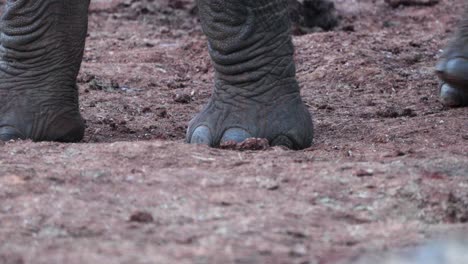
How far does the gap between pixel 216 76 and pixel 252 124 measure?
0.80ft

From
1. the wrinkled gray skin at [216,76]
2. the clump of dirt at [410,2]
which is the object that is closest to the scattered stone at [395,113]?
the wrinkled gray skin at [216,76]

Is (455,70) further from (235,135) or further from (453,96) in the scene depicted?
(235,135)

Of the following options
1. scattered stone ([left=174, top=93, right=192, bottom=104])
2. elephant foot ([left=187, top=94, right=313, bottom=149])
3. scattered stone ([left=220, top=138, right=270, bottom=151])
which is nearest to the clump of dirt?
scattered stone ([left=174, top=93, right=192, bottom=104])

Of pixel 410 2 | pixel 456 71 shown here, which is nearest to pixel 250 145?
pixel 456 71

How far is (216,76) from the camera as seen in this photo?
3574 mm

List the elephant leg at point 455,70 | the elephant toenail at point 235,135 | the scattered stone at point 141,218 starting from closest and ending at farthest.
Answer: the scattered stone at point 141,218 < the elephant toenail at point 235,135 < the elephant leg at point 455,70

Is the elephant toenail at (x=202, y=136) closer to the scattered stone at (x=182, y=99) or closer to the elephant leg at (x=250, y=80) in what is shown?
the elephant leg at (x=250, y=80)

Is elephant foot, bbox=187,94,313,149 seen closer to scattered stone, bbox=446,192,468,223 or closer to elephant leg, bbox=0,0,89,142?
elephant leg, bbox=0,0,89,142

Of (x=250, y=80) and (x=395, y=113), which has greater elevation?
(x=250, y=80)

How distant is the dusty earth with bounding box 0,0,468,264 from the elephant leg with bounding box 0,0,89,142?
0.62ft

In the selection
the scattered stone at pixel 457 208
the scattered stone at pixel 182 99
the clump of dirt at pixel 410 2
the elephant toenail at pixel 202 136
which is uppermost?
the scattered stone at pixel 457 208

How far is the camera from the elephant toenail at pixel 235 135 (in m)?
3.35

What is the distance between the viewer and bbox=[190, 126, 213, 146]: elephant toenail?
3369 mm

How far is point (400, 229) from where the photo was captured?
7.74 feet
